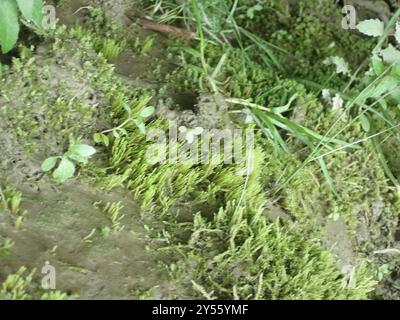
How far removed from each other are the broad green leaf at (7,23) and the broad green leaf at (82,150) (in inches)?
19.6

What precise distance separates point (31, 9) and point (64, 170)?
677mm

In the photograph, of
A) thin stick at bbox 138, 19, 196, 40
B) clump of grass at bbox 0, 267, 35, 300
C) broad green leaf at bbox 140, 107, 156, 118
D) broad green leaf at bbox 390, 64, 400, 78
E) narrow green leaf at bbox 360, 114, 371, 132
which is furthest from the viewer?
thin stick at bbox 138, 19, 196, 40

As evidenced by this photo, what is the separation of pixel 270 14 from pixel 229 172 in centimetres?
159

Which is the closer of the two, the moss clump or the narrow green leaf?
the moss clump

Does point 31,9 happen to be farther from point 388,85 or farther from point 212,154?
point 388,85

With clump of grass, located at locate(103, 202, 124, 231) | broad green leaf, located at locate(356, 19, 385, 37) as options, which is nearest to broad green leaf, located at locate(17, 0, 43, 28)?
clump of grass, located at locate(103, 202, 124, 231)

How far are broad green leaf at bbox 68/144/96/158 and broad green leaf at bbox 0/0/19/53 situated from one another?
1.63ft

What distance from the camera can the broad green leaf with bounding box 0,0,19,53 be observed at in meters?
2.18

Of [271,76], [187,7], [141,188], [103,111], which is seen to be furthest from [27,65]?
[271,76]

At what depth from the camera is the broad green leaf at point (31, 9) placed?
2162 mm

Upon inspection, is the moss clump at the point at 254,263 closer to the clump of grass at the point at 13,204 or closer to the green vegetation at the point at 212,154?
the green vegetation at the point at 212,154

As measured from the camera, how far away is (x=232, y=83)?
3092mm

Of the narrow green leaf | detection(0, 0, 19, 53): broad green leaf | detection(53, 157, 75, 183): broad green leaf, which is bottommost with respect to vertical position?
the narrow green leaf

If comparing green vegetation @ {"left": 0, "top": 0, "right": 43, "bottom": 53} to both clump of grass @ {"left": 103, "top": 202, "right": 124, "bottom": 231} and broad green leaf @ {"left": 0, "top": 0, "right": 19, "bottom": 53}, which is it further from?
clump of grass @ {"left": 103, "top": 202, "right": 124, "bottom": 231}
